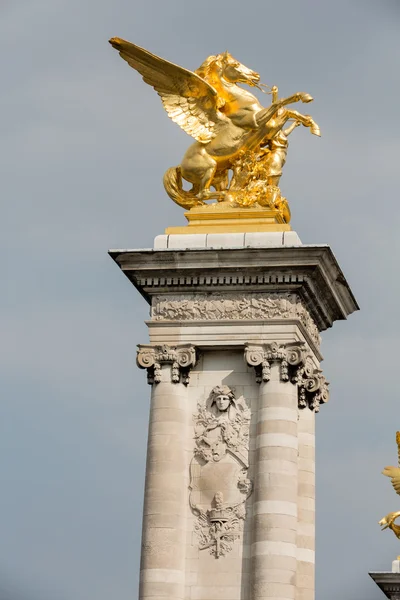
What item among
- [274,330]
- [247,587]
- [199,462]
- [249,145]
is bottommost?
[247,587]

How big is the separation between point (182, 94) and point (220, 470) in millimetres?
6548

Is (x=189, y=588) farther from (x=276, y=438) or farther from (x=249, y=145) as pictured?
(x=249, y=145)

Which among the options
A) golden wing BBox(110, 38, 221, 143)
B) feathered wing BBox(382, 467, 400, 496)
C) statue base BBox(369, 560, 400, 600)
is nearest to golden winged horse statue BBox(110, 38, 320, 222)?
golden wing BBox(110, 38, 221, 143)

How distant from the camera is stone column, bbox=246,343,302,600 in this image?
98.0ft

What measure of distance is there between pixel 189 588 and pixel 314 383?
3.95 m

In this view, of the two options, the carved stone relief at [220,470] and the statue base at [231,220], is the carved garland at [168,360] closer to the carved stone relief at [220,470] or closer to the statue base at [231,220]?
the carved stone relief at [220,470]

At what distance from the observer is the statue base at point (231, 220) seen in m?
31.9

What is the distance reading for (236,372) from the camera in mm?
31234

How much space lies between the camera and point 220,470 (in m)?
30.8

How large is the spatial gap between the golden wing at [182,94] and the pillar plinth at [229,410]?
6.87ft

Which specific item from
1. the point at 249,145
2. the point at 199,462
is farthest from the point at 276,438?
the point at 249,145

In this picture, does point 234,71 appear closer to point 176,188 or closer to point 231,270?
point 176,188

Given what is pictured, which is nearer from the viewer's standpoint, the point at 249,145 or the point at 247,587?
the point at 247,587

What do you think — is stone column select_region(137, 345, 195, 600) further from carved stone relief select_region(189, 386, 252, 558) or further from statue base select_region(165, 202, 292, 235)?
statue base select_region(165, 202, 292, 235)
